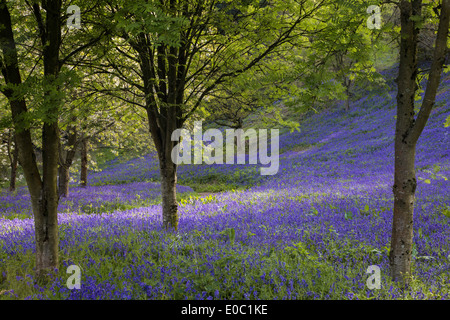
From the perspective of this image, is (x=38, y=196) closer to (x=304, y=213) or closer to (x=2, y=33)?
(x=2, y=33)

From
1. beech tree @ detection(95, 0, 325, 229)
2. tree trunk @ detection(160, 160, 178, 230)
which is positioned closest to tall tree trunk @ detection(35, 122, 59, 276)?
beech tree @ detection(95, 0, 325, 229)

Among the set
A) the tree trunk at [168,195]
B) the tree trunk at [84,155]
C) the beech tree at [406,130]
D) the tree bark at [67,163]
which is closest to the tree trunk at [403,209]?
the beech tree at [406,130]

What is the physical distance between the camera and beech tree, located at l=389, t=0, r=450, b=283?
11.3ft

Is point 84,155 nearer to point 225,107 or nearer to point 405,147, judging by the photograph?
point 225,107

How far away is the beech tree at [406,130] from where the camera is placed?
3.45 meters

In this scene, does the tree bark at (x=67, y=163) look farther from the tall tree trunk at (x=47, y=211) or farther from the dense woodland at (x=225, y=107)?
the tall tree trunk at (x=47, y=211)

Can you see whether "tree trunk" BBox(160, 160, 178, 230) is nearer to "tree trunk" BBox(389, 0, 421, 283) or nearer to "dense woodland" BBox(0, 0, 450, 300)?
"dense woodland" BBox(0, 0, 450, 300)

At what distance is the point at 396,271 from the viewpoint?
383 centimetres

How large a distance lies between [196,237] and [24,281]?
2725 mm

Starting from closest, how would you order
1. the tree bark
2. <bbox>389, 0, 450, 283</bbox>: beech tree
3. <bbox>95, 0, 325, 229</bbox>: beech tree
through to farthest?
<bbox>389, 0, 450, 283</bbox>: beech tree
<bbox>95, 0, 325, 229</bbox>: beech tree
the tree bark

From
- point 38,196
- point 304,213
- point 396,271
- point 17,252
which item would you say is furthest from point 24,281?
point 304,213

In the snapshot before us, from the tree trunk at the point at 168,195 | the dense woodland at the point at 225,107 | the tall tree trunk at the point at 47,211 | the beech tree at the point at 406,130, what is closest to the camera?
the beech tree at the point at 406,130

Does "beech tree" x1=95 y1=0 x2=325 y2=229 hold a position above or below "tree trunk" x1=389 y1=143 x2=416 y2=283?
above

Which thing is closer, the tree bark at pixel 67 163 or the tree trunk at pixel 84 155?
the tree bark at pixel 67 163
